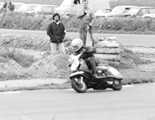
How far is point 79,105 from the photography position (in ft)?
42.3

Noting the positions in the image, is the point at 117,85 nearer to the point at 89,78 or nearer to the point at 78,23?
the point at 89,78

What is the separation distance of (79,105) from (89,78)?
2499 millimetres

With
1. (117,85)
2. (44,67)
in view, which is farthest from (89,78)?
(44,67)

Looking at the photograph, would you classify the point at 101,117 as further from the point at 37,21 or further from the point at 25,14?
the point at 25,14

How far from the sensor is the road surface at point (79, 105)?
11.4 m

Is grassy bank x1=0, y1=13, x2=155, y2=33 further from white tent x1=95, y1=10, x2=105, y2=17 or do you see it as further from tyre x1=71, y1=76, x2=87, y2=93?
tyre x1=71, y1=76, x2=87, y2=93

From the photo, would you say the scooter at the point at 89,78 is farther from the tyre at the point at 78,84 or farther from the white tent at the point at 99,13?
the white tent at the point at 99,13

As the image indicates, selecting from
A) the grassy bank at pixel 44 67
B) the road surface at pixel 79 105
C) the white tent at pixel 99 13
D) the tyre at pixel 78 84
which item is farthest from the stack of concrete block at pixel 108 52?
the white tent at pixel 99 13

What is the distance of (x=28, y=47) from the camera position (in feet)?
87.8

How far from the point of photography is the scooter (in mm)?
15039

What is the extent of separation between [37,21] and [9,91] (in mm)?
32711

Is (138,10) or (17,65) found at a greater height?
(17,65)

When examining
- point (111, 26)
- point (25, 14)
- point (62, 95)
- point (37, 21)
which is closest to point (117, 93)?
point (62, 95)

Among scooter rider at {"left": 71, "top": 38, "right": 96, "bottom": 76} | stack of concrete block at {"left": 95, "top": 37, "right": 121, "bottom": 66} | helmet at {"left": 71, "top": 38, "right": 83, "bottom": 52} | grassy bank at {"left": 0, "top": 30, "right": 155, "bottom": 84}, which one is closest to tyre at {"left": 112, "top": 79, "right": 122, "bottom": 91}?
scooter rider at {"left": 71, "top": 38, "right": 96, "bottom": 76}
